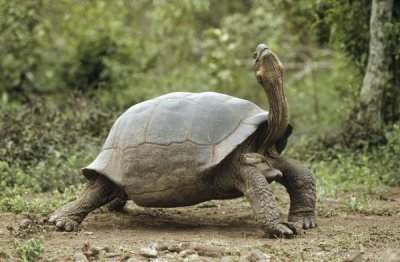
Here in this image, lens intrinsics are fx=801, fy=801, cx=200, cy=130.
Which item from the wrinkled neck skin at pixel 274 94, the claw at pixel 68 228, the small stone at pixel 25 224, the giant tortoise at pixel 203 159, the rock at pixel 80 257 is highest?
the wrinkled neck skin at pixel 274 94

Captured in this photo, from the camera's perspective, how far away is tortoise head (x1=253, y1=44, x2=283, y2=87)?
5113mm

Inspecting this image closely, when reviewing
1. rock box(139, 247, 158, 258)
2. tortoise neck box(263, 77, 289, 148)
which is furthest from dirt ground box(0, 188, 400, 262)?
tortoise neck box(263, 77, 289, 148)

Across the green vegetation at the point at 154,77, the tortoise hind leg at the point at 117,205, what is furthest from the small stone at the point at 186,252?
the green vegetation at the point at 154,77

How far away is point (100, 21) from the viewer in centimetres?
1254

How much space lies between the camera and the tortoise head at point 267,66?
5.11 meters

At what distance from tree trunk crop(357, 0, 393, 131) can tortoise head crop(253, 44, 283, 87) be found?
3.71m

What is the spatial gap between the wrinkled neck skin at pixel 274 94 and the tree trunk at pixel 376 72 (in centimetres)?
346

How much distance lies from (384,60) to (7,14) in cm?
554

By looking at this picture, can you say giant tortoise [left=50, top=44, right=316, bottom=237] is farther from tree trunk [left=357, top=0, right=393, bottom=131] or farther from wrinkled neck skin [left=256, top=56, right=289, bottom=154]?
tree trunk [left=357, top=0, right=393, bottom=131]

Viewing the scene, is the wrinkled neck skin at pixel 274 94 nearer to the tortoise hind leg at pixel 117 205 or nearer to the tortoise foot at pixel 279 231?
the tortoise foot at pixel 279 231

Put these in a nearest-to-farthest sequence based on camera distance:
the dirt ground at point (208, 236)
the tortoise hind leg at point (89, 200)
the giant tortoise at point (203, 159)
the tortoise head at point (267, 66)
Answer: the dirt ground at point (208, 236) < the tortoise head at point (267, 66) < the giant tortoise at point (203, 159) < the tortoise hind leg at point (89, 200)

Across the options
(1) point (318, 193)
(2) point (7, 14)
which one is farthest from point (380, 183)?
(2) point (7, 14)

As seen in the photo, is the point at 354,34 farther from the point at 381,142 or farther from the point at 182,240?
the point at 182,240

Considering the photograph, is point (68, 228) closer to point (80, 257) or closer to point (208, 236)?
point (208, 236)
